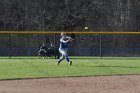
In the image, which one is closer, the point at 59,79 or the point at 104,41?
the point at 59,79

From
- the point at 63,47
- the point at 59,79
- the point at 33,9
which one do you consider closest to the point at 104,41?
the point at 33,9

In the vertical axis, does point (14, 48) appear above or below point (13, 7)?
below

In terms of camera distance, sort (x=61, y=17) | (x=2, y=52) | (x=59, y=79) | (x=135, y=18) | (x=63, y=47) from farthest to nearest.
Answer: (x=135, y=18)
(x=61, y=17)
(x=2, y=52)
(x=63, y=47)
(x=59, y=79)

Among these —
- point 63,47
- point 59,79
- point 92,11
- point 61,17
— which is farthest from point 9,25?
point 59,79

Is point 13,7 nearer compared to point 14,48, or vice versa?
point 14,48

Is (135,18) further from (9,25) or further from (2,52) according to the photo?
(2,52)

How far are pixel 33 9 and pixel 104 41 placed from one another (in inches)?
430

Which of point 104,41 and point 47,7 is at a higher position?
point 47,7

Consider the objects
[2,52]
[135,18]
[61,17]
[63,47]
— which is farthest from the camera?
[135,18]

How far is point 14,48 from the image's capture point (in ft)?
121

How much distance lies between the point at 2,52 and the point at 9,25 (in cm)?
1031

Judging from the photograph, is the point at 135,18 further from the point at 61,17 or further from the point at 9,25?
the point at 9,25

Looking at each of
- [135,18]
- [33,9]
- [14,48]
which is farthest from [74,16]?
[14,48]

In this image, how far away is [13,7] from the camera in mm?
46625
